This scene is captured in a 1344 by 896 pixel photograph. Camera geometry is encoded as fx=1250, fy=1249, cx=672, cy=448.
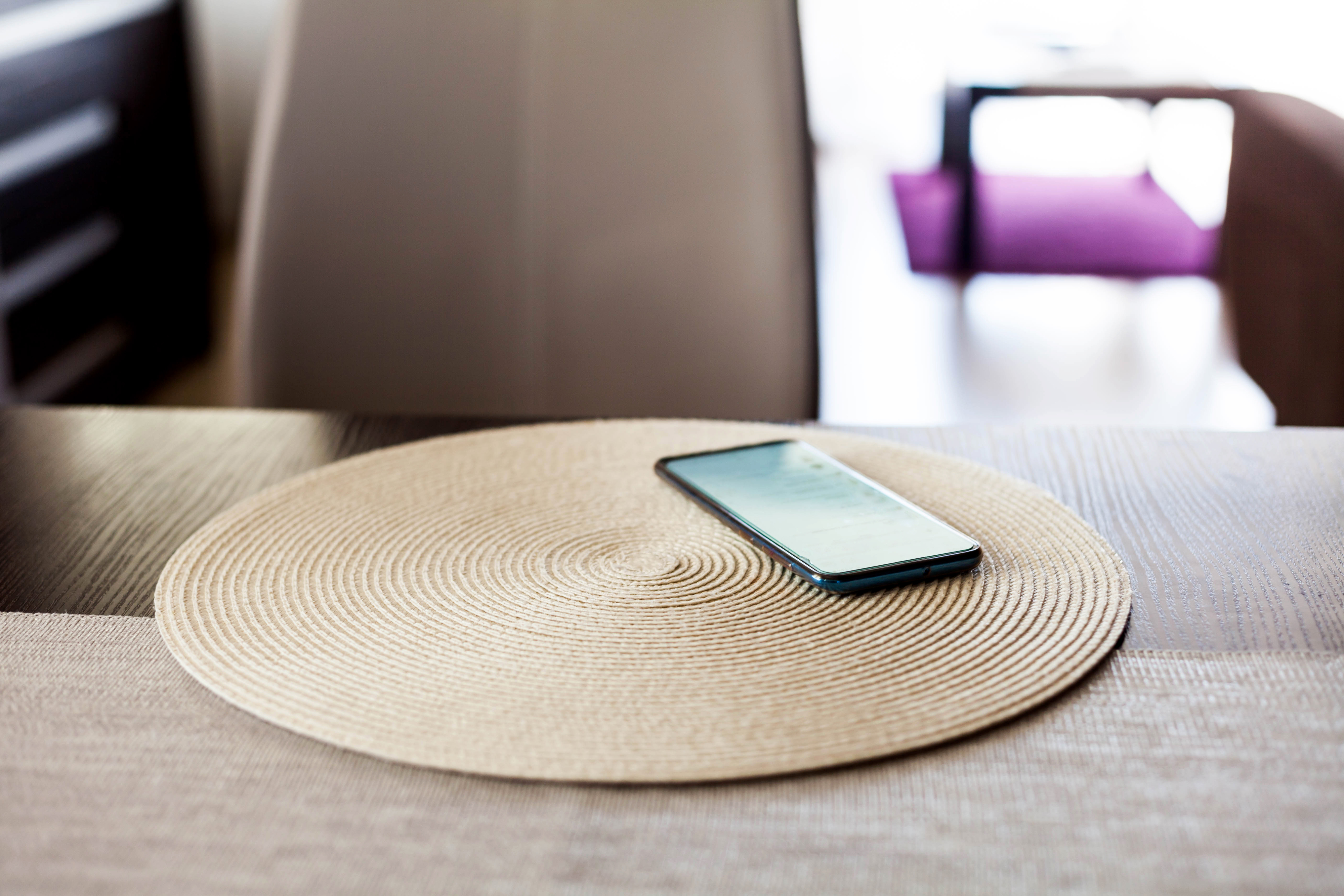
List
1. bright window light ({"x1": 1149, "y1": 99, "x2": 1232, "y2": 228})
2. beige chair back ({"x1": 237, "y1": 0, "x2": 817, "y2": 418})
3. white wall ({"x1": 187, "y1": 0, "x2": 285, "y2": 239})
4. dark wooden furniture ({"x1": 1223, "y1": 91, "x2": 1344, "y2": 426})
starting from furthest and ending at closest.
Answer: bright window light ({"x1": 1149, "y1": 99, "x2": 1232, "y2": 228}), white wall ({"x1": 187, "y1": 0, "x2": 285, "y2": 239}), dark wooden furniture ({"x1": 1223, "y1": 91, "x2": 1344, "y2": 426}), beige chair back ({"x1": 237, "y1": 0, "x2": 817, "y2": 418})

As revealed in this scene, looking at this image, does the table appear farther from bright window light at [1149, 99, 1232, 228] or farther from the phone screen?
bright window light at [1149, 99, 1232, 228]

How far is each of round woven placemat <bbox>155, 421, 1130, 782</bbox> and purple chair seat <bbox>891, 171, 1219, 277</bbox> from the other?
2890 millimetres

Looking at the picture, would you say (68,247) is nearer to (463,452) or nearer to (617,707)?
(463,452)

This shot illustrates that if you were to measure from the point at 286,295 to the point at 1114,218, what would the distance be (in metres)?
3.21

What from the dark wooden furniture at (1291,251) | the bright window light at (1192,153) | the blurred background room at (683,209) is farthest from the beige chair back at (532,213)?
the bright window light at (1192,153)

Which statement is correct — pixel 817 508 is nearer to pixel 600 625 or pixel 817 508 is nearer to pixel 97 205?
pixel 600 625

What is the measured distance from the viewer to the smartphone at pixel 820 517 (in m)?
0.48

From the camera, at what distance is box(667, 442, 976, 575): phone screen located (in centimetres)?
49

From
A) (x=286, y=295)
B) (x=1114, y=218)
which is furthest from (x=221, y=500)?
(x=1114, y=218)

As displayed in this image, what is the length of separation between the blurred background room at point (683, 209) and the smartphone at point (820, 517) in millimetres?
382

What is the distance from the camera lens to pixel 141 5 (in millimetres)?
2523

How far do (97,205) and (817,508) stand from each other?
2190 mm

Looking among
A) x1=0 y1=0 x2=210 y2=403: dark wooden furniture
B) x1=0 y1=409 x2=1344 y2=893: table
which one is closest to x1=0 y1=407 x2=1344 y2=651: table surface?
x1=0 y1=409 x2=1344 y2=893: table

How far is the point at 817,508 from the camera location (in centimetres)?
54
